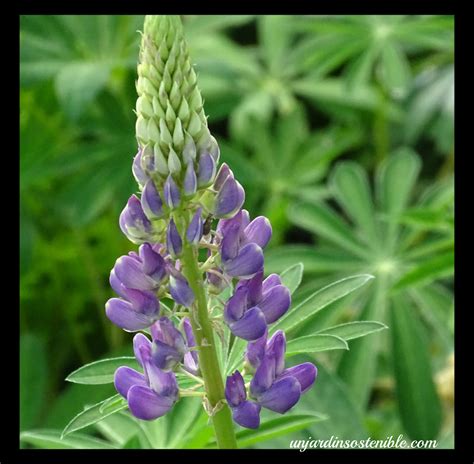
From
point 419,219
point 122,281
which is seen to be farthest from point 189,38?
point 122,281

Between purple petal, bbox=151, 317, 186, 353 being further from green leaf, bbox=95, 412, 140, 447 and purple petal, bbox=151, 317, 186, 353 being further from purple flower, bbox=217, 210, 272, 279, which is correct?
green leaf, bbox=95, 412, 140, 447

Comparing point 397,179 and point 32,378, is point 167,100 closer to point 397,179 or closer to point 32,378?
point 397,179

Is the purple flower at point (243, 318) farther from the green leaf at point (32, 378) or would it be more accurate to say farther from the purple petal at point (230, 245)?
the green leaf at point (32, 378)

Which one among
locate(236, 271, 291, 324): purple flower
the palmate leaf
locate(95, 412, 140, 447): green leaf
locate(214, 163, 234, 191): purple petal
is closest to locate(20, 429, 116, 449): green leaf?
locate(95, 412, 140, 447): green leaf

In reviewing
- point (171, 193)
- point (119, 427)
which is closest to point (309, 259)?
point (119, 427)

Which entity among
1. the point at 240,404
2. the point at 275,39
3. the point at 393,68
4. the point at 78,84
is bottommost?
the point at 240,404
